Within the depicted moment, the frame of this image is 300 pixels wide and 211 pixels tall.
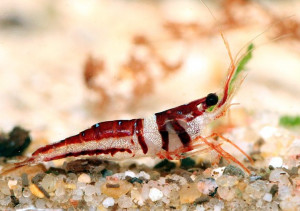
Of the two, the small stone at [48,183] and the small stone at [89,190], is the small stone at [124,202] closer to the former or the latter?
the small stone at [89,190]

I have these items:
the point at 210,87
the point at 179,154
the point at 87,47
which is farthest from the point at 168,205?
the point at 87,47

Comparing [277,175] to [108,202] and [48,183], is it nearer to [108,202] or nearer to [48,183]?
[108,202]

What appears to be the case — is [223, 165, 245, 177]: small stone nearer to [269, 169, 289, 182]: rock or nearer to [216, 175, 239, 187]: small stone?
[216, 175, 239, 187]: small stone

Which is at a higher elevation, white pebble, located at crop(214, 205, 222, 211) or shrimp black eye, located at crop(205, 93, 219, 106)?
shrimp black eye, located at crop(205, 93, 219, 106)

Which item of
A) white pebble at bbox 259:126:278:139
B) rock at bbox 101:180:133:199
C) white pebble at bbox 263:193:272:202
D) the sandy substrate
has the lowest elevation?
white pebble at bbox 263:193:272:202

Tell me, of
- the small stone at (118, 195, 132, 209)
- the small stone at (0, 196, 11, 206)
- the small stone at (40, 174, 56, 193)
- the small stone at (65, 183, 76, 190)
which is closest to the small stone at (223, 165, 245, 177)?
the small stone at (118, 195, 132, 209)

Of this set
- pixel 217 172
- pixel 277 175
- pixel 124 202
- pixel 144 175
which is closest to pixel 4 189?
pixel 124 202

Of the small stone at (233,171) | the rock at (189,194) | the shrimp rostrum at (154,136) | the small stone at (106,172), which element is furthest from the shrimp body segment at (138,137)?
the rock at (189,194)
